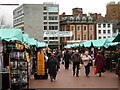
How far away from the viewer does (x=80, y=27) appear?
446ft

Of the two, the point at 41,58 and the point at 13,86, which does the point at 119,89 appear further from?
the point at 41,58

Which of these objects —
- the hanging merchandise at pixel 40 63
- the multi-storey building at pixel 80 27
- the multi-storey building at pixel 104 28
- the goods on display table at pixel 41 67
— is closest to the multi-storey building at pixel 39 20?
the multi-storey building at pixel 80 27

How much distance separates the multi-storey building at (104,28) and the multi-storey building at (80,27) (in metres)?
1.71

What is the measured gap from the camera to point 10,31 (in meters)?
18.0

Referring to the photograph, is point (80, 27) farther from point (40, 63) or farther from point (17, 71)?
point (17, 71)

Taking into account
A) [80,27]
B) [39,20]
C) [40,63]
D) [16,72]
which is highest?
[39,20]

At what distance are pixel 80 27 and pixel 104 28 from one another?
8.38 m

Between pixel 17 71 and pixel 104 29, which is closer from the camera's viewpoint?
pixel 17 71

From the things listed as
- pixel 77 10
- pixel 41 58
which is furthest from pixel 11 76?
pixel 77 10

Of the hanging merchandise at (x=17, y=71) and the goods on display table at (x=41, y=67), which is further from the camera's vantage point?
the goods on display table at (x=41, y=67)

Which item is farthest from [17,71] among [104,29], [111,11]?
[111,11]

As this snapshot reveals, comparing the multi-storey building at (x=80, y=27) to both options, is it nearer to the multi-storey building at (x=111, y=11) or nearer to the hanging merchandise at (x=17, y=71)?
the multi-storey building at (x=111, y=11)

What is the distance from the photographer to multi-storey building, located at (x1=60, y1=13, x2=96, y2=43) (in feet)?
441

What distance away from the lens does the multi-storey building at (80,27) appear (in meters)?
134
